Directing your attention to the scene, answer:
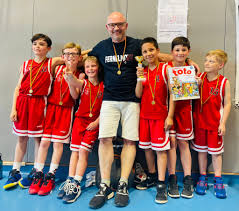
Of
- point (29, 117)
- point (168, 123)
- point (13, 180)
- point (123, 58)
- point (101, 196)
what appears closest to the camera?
point (101, 196)

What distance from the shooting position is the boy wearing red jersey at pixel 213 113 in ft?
7.91

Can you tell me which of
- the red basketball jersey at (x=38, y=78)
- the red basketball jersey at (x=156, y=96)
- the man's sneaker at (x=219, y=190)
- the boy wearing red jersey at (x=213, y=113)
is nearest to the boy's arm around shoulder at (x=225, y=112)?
the boy wearing red jersey at (x=213, y=113)

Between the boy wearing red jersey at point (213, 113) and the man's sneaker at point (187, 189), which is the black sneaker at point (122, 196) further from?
the boy wearing red jersey at point (213, 113)

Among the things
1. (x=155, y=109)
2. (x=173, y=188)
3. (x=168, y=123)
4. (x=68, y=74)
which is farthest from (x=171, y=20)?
(x=173, y=188)

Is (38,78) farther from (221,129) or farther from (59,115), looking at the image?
(221,129)

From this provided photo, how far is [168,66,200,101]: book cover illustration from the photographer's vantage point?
2.29 meters

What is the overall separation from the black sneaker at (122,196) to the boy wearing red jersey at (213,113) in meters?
0.87

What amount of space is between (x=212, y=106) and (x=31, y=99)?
7.11 feet

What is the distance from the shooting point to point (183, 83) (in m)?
2.31

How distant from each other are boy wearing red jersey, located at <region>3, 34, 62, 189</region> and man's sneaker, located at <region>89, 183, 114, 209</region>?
1.03 m

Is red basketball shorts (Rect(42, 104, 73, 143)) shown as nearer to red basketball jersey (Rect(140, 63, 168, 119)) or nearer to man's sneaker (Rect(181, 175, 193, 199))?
red basketball jersey (Rect(140, 63, 168, 119))

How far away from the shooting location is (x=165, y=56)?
2.59m

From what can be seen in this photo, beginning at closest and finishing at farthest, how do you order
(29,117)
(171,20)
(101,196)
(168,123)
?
(101,196)
(168,123)
(29,117)
(171,20)

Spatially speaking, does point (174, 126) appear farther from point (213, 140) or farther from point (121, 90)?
point (121, 90)
